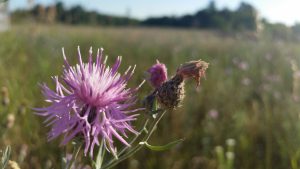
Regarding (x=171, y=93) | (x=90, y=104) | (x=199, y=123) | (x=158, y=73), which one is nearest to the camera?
(x=90, y=104)

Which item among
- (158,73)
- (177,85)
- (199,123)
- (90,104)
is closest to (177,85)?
(177,85)

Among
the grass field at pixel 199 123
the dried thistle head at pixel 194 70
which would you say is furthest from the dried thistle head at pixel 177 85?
the grass field at pixel 199 123

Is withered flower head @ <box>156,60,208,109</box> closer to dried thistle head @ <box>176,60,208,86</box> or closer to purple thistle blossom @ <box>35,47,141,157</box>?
dried thistle head @ <box>176,60,208,86</box>

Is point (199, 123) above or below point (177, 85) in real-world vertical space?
below

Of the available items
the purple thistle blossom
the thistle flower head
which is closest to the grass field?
the thistle flower head

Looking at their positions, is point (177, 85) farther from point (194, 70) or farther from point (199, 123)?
point (199, 123)

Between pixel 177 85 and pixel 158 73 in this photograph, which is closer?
pixel 177 85

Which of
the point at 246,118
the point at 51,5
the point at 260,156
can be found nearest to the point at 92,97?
the point at 260,156
